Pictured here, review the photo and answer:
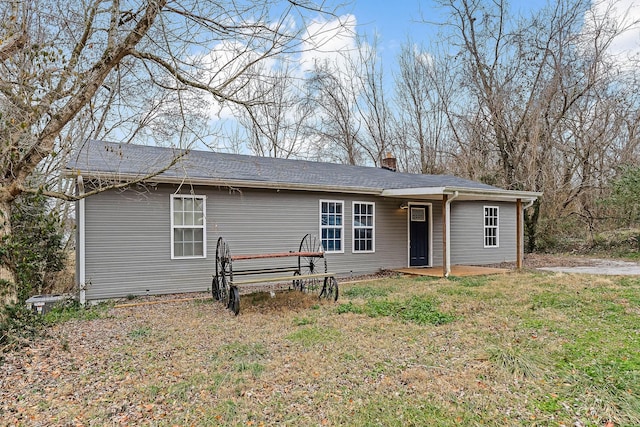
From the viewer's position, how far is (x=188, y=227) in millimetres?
8375

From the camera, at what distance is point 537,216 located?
16.7m

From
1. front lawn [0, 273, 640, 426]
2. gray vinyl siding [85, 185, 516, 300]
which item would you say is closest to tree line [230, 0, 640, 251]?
gray vinyl siding [85, 185, 516, 300]

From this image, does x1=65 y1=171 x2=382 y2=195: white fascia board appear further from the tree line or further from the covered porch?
the tree line

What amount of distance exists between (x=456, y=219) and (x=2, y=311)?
11649 mm

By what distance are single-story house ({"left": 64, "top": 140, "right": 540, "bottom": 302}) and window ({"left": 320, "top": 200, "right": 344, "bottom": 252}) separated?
1.1 inches

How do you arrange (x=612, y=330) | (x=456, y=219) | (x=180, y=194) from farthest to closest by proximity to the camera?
(x=456, y=219) → (x=180, y=194) → (x=612, y=330)

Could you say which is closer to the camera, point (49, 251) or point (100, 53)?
point (100, 53)

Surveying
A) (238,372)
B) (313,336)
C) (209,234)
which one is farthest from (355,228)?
(238,372)

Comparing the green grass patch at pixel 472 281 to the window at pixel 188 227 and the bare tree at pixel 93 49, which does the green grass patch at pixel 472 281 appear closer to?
Result: the window at pixel 188 227

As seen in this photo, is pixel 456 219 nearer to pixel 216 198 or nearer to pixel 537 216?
pixel 537 216

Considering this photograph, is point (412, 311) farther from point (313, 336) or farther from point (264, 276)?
point (264, 276)

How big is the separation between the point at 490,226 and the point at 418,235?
3.34m

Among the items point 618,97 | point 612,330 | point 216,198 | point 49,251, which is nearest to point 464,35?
point 618,97

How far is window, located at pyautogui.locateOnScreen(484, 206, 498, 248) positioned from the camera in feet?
44.5
